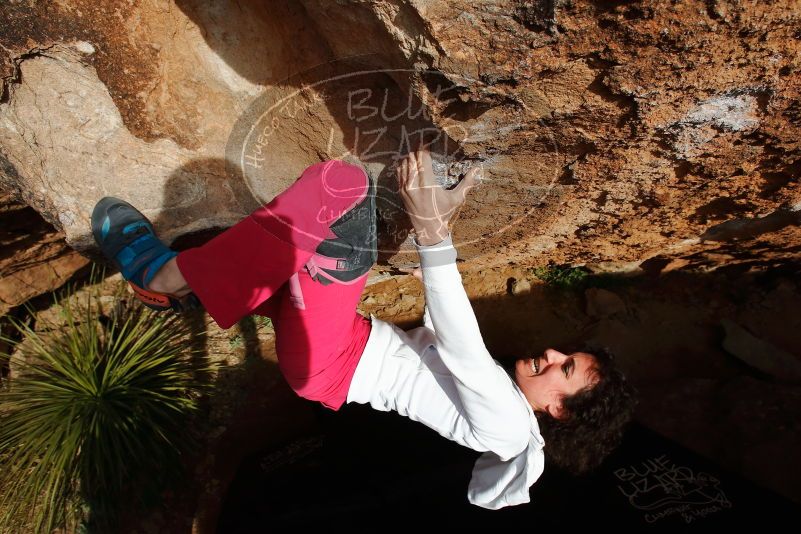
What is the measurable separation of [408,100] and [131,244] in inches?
44.7

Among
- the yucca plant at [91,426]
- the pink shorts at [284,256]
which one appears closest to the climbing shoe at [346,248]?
the pink shorts at [284,256]

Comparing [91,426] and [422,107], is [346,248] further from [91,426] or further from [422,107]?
[91,426]

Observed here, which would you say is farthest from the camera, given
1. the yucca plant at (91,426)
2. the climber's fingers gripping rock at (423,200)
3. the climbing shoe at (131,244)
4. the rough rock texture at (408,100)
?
the yucca plant at (91,426)

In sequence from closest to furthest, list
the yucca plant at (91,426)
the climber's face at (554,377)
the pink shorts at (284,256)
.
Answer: the pink shorts at (284,256) < the climber's face at (554,377) < the yucca plant at (91,426)

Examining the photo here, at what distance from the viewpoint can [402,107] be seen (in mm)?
1570

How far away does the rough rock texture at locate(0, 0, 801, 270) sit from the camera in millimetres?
1190

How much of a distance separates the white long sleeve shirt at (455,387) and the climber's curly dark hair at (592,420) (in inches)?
12.9

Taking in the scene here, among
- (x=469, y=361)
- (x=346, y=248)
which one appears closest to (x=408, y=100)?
(x=346, y=248)

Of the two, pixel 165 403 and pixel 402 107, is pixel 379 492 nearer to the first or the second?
pixel 165 403

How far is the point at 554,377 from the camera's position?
2000 mm

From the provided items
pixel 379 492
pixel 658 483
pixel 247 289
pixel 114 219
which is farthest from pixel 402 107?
pixel 658 483

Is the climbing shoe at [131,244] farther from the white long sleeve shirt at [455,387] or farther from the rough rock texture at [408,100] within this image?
the white long sleeve shirt at [455,387]

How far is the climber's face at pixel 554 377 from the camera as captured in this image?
2.00m

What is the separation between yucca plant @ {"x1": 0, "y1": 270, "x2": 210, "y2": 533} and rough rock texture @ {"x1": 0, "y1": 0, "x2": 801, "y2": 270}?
88cm
